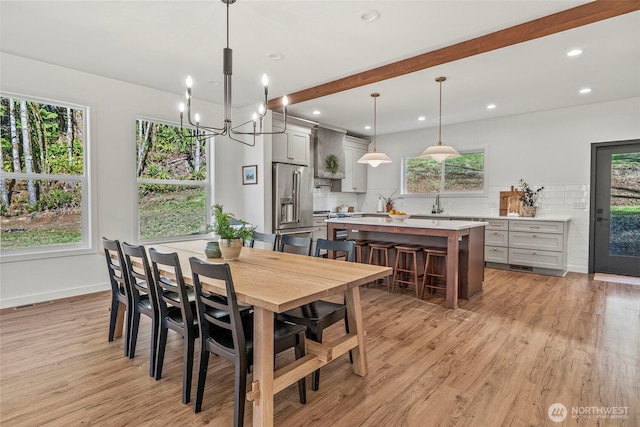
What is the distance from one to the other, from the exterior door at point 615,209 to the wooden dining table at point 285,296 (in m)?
5.01

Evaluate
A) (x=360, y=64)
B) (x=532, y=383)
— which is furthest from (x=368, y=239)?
(x=532, y=383)

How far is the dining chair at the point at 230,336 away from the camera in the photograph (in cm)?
168

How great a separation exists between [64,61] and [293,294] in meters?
4.02

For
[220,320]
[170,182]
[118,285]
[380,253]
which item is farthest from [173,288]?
[170,182]

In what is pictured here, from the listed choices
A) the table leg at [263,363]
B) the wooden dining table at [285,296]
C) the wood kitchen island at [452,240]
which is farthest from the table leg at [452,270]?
the table leg at [263,363]

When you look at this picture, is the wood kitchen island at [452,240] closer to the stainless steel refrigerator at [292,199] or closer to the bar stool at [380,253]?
the bar stool at [380,253]

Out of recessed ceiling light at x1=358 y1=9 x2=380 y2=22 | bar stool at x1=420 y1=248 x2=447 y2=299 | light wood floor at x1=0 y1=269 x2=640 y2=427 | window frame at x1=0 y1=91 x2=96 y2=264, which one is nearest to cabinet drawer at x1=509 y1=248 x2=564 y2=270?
light wood floor at x1=0 y1=269 x2=640 y2=427

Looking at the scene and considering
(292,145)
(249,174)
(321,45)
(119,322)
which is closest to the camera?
(119,322)

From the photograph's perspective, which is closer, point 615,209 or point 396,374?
point 396,374

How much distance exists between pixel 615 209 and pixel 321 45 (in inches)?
202

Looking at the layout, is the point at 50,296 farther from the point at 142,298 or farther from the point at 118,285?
the point at 142,298

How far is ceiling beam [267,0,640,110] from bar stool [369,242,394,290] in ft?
6.62

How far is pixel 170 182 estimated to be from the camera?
492cm

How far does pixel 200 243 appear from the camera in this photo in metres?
3.39
